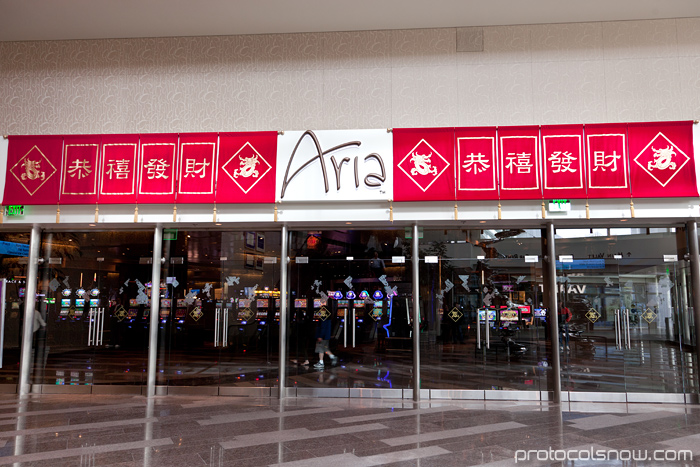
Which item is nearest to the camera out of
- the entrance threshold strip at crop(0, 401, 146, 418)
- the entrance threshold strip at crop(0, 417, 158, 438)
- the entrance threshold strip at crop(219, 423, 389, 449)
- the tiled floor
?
the tiled floor

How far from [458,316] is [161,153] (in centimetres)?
504

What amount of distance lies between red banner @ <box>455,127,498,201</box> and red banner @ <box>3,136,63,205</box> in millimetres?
5976

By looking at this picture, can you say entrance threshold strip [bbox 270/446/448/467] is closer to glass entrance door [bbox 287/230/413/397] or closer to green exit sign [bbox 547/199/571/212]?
glass entrance door [bbox 287/230/413/397]

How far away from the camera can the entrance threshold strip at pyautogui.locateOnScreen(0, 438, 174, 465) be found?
14.4 feet

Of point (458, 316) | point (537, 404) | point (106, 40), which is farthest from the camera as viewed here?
point (106, 40)

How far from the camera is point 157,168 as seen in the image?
760 centimetres

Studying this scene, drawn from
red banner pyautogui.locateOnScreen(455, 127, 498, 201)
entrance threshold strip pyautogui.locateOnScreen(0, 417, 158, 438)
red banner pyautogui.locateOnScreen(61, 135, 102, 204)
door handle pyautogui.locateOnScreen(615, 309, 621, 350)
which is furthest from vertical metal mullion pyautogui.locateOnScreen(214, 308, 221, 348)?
door handle pyautogui.locateOnScreen(615, 309, 621, 350)

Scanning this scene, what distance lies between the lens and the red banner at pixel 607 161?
7.09m

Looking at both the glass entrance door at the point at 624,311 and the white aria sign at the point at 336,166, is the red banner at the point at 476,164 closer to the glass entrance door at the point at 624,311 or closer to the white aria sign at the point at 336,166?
the white aria sign at the point at 336,166

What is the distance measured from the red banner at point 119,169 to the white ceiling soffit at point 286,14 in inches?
69.7

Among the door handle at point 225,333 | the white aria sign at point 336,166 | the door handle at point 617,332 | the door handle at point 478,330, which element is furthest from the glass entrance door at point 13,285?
the door handle at point 617,332

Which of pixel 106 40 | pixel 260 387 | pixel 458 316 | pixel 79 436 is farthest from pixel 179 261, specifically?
pixel 458 316

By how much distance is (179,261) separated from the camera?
7.91m

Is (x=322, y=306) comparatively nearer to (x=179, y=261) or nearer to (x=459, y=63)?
(x=179, y=261)
